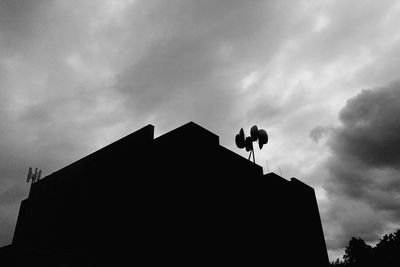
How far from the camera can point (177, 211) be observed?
1481cm

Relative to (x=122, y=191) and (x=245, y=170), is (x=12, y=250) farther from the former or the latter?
(x=245, y=170)

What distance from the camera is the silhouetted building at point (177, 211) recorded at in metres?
14.8

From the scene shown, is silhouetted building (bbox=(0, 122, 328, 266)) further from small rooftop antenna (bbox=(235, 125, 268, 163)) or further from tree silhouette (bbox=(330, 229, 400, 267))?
tree silhouette (bbox=(330, 229, 400, 267))

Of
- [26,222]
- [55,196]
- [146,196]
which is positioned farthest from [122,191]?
[26,222]

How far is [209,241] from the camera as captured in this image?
1488cm

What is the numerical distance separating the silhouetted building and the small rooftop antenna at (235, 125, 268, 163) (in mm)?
1100

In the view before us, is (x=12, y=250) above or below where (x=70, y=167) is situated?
below

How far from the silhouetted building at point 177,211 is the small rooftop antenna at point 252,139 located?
1.10 meters

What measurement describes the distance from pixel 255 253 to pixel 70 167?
16.1m

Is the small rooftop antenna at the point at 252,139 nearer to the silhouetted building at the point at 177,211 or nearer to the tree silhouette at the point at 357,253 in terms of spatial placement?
the silhouetted building at the point at 177,211

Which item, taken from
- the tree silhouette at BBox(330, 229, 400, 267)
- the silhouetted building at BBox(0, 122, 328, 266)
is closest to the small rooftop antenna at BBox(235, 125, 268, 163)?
the silhouetted building at BBox(0, 122, 328, 266)

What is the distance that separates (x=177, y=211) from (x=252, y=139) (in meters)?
7.58

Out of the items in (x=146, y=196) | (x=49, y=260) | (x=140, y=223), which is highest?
(x=146, y=196)

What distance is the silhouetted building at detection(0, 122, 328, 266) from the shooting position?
14.8 m
